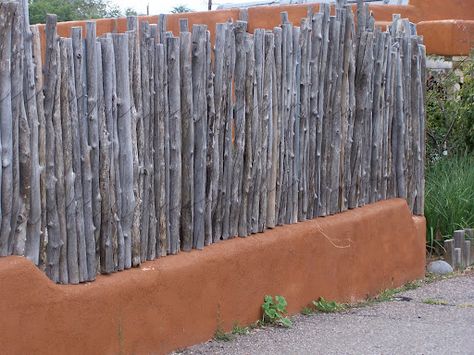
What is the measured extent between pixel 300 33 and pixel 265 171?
1128 millimetres

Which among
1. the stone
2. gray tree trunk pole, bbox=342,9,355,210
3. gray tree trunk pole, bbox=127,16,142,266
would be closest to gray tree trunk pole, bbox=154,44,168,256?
Answer: gray tree trunk pole, bbox=127,16,142,266

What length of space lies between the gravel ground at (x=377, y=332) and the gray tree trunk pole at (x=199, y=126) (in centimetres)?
79

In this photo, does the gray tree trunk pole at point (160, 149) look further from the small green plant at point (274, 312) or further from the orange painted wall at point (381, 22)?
the orange painted wall at point (381, 22)

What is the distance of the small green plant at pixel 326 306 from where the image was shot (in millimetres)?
7582

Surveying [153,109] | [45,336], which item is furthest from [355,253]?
[45,336]

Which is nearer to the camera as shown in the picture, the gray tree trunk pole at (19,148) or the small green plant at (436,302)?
the gray tree trunk pole at (19,148)

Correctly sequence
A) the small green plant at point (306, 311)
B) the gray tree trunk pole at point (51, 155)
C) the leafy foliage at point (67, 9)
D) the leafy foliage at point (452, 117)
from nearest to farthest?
the gray tree trunk pole at point (51, 155) < the small green plant at point (306, 311) < the leafy foliage at point (452, 117) < the leafy foliage at point (67, 9)

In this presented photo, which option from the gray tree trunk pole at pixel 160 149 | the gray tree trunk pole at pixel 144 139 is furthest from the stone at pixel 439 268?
the gray tree trunk pole at pixel 144 139

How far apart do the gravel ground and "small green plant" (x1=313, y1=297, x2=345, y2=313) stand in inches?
2.7

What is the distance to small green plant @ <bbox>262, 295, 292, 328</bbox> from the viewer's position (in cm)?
701

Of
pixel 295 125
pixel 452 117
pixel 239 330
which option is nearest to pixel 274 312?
pixel 239 330

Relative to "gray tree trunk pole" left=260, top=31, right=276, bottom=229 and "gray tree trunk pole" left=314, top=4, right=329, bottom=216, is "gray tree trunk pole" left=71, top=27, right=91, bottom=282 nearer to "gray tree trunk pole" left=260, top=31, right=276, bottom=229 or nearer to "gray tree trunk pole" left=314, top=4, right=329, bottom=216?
"gray tree trunk pole" left=260, top=31, right=276, bottom=229

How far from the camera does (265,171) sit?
7.21 meters

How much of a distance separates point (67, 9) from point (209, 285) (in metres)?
32.8
